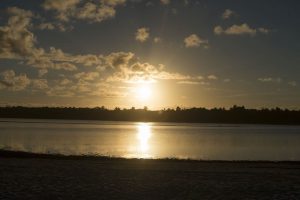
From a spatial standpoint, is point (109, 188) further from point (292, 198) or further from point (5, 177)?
point (292, 198)

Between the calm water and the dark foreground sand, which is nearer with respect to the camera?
the dark foreground sand

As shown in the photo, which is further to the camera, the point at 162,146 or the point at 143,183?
the point at 162,146

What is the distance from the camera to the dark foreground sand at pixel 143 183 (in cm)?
2075

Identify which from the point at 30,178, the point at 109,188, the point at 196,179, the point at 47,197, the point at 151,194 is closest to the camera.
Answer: the point at 47,197

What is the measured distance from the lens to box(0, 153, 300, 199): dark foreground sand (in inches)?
817

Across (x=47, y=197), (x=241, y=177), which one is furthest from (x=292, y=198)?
(x=47, y=197)

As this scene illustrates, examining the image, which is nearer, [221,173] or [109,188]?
[109,188]

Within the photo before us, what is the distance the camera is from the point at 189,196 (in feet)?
67.9

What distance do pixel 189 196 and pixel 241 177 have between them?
8.89 m

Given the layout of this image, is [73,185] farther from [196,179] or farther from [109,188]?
[196,179]

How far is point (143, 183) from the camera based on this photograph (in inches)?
977

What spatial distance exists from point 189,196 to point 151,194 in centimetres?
182

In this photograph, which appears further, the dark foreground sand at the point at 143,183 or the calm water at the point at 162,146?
the calm water at the point at 162,146

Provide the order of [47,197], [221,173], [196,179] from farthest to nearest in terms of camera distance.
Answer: [221,173] → [196,179] → [47,197]
